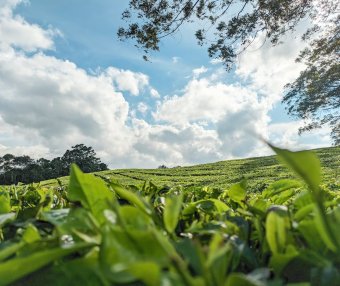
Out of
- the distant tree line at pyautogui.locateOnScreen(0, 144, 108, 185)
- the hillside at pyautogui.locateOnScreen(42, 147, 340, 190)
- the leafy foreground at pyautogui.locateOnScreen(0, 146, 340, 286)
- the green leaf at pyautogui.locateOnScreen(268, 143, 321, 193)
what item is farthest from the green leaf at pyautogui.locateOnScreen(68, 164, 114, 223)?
the distant tree line at pyautogui.locateOnScreen(0, 144, 108, 185)

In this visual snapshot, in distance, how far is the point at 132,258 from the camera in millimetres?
347

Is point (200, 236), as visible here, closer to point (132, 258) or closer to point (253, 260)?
point (253, 260)

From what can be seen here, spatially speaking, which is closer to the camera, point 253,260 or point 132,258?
point 132,258

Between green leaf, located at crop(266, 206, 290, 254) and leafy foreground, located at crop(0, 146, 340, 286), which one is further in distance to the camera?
green leaf, located at crop(266, 206, 290, 254)

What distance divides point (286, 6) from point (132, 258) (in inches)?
483

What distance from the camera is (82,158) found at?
59.0 m

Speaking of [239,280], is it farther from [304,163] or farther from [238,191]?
[238,191]

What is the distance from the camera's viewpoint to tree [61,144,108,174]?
56781 mm

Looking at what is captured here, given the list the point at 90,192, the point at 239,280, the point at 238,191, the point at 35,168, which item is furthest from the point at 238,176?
the point at 35,168

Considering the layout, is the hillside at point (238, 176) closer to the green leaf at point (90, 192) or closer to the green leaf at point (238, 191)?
the green leaf at point (238, 191)

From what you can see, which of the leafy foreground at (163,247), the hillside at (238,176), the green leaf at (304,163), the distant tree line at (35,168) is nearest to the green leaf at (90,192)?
the leafy foreground at (163,247)

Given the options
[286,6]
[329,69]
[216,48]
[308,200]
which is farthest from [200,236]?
[329,69]

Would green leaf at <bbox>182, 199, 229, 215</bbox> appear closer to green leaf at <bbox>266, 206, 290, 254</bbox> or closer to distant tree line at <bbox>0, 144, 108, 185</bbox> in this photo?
green leaf at <bbox>266, 206, 290, 254</bbox>

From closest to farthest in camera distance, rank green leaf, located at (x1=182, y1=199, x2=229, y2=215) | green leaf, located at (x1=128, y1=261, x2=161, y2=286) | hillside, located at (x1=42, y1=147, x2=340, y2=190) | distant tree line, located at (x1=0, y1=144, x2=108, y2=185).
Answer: green leaf, located at (x1=128, y1=261, x2=161, y2=286) → green leaf, located at (x1=182, y1=199, x2=229, y2=215) → hillside, located at (x1=42, y1=147, x2=340, y2=190) → distant tree line, located at (x1=0, y1=144, x2=108, y2=185)
